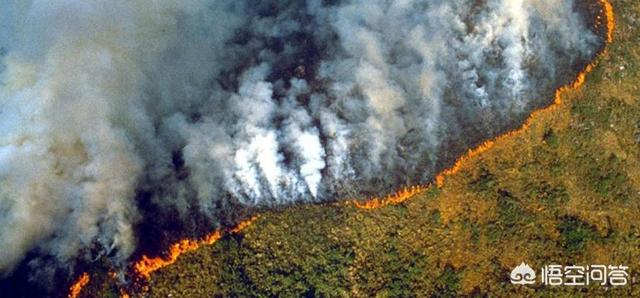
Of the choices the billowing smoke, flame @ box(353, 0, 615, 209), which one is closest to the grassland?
flame @ box(353, 0, 615, 209)

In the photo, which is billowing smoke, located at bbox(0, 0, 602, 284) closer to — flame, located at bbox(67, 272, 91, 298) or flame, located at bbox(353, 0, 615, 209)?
flame, located at bbox(353, 0, 615, 209)

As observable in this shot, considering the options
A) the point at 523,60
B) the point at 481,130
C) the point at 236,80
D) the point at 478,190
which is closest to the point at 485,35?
the point at 523,60

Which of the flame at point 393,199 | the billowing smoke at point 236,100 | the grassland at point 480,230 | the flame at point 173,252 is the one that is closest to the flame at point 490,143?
the flame at point 393,199

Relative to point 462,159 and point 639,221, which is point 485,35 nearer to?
point 462,159

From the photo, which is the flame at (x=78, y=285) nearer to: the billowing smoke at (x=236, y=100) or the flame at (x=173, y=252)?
the billowing smoke at (x=236, y=100)

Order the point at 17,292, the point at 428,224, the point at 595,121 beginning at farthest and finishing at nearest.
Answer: the point at 595,121, the point at 428,224, the point at 17,292

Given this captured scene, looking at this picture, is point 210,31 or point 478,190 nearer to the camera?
point 478,190
